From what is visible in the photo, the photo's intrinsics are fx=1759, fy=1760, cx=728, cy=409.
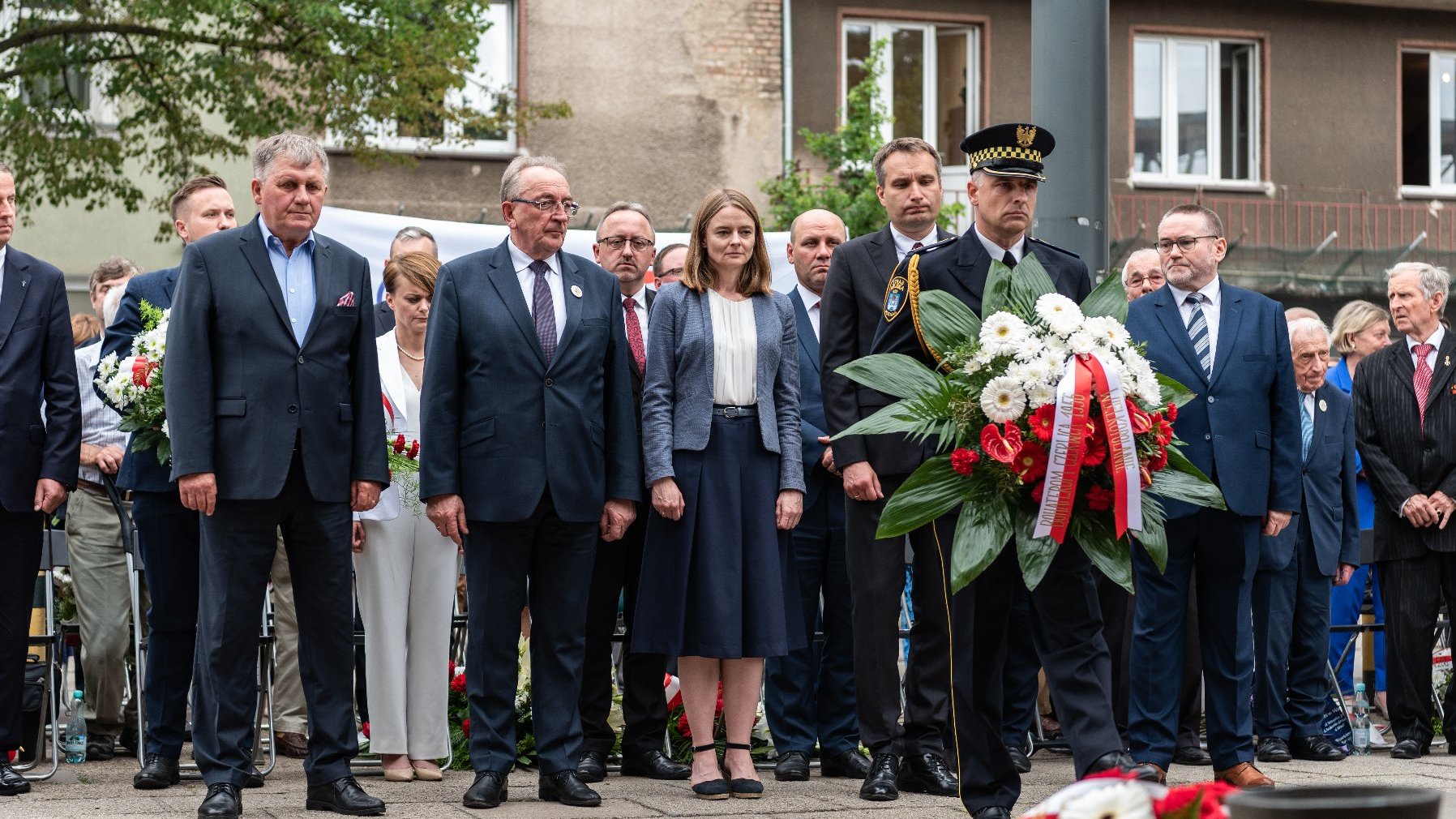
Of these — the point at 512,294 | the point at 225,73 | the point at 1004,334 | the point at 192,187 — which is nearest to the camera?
the point at 1004,334

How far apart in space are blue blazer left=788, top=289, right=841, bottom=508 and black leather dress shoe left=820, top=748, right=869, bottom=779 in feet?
3.33

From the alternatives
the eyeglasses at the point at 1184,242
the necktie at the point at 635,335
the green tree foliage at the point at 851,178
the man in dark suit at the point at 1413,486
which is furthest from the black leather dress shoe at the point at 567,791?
the green tree foliage at the point at 851,178

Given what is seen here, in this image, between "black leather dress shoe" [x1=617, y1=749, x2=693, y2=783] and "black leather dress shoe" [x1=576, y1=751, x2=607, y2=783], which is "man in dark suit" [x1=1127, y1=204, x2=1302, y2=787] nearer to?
"black leather dress shoe" [x1=617, y1=749, x2=693, y2=783]

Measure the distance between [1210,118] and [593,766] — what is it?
1657 cm

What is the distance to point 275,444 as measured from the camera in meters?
5.88

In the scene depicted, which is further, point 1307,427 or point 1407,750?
point 1307,427

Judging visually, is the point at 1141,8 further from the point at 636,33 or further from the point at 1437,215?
the point at 636,33

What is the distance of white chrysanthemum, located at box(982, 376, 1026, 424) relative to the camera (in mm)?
Answer: 5086

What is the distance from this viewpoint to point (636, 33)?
1906 cm

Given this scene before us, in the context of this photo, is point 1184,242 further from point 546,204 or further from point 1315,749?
point 1315,749

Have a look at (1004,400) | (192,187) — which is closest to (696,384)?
(1004,400)

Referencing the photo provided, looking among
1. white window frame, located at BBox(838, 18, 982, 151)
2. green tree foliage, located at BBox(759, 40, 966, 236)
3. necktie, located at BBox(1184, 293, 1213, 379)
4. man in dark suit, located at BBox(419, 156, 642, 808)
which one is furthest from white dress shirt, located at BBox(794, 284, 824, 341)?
white window frame, located at BBox(838, 18, 982, 151)

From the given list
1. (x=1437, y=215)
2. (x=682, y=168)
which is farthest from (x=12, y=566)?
(x=1437, y=215)

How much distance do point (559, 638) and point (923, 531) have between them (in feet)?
4.46
